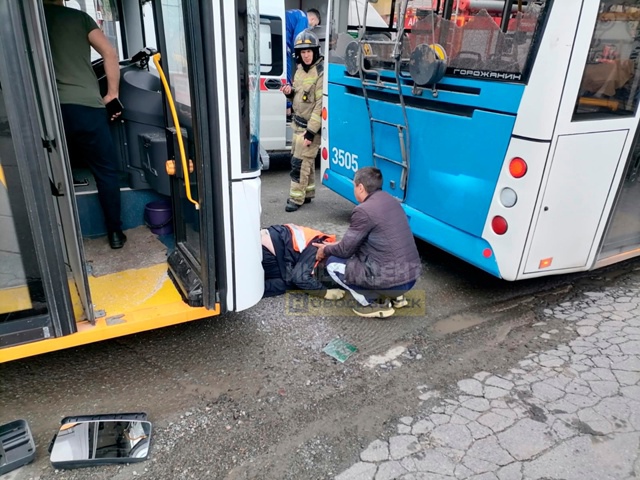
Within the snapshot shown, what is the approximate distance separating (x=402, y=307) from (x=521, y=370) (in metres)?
0.93

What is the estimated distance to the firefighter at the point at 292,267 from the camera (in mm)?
3533

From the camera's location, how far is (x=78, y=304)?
2.31 metres

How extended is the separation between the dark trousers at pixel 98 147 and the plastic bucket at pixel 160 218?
0.24 m

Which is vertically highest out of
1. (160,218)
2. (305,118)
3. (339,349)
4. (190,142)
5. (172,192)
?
(190,142)

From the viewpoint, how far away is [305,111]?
5.30 m

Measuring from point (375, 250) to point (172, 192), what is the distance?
139 centimetres

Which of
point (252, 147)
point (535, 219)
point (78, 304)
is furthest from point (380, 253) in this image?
point (78, 304)

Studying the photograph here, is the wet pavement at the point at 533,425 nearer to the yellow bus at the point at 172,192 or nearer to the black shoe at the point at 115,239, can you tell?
the yellow bus at the point at 172,192

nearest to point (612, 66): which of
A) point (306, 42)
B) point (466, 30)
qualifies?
point (466, 30)

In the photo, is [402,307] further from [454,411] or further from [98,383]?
[98,383]

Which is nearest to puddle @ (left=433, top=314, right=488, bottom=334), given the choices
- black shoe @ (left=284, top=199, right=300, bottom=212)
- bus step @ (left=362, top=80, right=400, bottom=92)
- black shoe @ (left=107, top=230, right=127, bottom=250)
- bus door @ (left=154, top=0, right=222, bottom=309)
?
bus door @ (left=154, top=0, right=222, bottom=309)

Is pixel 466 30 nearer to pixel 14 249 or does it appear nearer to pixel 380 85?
pixel 380 85

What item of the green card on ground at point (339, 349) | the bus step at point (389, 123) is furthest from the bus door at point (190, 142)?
the bus step at point (389, 123)

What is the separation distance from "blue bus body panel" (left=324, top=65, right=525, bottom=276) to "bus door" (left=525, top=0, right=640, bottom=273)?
0.32 meters
